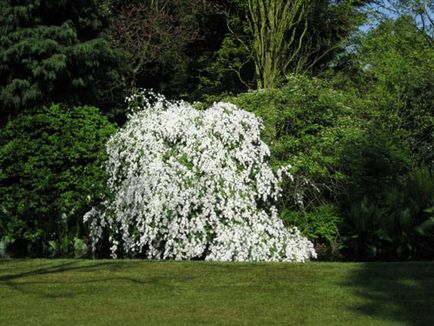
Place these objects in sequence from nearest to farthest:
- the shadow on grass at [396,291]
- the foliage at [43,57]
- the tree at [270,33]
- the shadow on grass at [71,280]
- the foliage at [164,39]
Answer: the shadow on grass at [396,291], the shadow on grass at [71,280], the foliage at [43,57], the tree at [270,33], the foliage at [164,39]

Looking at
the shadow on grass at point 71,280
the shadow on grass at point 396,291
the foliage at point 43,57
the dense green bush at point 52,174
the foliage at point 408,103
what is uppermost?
the foliage at point 43,57

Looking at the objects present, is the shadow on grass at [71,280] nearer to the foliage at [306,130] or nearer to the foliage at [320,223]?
the foliage at [320,223]

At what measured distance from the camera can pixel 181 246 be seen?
10773mm

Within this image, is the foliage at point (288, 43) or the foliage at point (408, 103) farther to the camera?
the foliage at point (288, 43)

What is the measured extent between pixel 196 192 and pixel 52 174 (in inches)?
123

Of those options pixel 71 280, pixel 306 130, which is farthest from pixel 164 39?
pixel 71 280

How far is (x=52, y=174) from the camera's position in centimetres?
1259

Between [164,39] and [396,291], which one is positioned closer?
[396,291]

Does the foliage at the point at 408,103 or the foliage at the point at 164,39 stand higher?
the foliage at the point at 164,39

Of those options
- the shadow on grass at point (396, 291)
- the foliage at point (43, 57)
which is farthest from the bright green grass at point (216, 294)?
the foliage at point (43, 57)

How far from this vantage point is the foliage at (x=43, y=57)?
17.8m

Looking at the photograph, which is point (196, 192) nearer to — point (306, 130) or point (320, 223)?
point (320, 223)

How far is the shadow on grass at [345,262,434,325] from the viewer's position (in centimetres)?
580

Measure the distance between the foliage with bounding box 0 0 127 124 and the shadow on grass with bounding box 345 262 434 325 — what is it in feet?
38.2
